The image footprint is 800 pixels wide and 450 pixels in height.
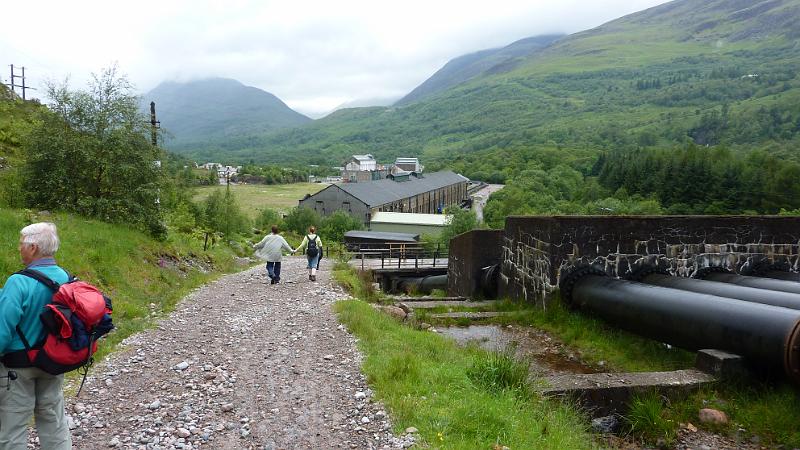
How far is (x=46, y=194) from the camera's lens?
12359mm

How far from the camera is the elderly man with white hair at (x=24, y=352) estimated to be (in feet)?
10.9

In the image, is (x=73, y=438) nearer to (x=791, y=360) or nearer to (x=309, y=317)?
(x=309, y=317)

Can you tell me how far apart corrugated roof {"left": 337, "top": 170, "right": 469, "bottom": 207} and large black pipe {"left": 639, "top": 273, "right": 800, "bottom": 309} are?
185 feet

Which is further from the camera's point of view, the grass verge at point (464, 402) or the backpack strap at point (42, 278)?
the grass verge at point (464, 402)

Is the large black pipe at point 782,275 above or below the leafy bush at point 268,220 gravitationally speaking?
above

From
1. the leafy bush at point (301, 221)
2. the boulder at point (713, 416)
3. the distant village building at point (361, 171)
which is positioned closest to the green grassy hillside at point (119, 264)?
the boulder at point (713, 416)

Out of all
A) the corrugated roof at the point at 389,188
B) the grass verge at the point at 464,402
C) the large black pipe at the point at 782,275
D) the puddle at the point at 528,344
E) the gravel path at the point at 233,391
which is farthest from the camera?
the corrugated roof at the point at 389,188

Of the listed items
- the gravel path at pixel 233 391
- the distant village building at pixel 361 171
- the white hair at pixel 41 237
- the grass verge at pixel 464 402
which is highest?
the distant village building at pixel 361 171

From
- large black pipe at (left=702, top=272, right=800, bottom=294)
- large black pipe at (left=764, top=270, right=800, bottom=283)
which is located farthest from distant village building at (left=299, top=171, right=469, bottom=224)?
large black pipe at (left=702, top=272, right=800, bottom=294)

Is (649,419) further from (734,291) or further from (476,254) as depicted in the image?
(476,254)

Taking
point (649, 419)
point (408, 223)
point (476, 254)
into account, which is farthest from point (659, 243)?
point (408, 223)

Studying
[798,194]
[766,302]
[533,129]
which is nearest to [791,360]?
[766,302]

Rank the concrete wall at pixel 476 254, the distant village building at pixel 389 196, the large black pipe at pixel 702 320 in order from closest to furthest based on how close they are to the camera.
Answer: the large black pipe at pixel 702 320 < the concrete wall at pixel 476 254 < the distant village building at pixel 389 196

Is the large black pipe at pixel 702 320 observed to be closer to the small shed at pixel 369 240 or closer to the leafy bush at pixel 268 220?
the small shed at pixel 369 240
